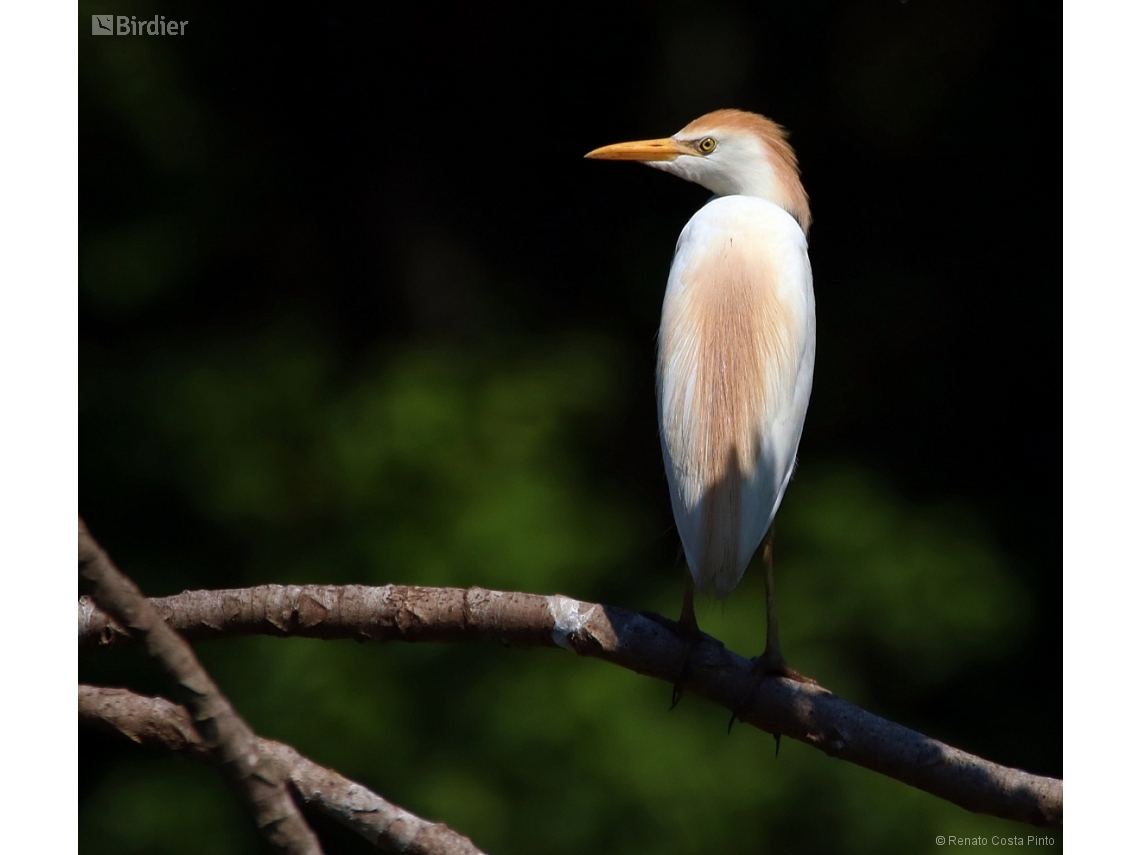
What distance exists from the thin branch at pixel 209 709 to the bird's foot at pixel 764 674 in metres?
0.47

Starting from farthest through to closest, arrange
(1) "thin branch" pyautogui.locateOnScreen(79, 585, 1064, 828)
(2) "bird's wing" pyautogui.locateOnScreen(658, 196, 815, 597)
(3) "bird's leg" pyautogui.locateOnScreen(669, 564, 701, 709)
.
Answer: (2) "bird's wing" pyautogui.locateOnScreen(658, 196, 815, 597)
(3) "bird's leg" pyautogui.locateOnScreen(669, 564, 701, 709)
(1) "thin branch" pyautogui.locateOnScreen(79, 585, 1064, 828)

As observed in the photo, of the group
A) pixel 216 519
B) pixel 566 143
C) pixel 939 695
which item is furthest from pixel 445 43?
pixel 939 695

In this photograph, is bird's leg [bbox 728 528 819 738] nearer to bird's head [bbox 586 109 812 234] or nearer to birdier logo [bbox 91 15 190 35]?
bird's head [bbox 586 109 812 234]

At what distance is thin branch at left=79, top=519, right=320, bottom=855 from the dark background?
1184 mm

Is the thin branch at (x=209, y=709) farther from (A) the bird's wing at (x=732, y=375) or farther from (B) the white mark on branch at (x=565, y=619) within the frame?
(A) the bird's wing at (x=732, y=375)

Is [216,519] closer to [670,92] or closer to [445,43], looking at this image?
[445,43]

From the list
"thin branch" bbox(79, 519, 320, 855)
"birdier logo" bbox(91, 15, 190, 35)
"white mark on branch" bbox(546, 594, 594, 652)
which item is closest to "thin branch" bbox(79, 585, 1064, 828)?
"white mark on branch" bbox(546, 594, 594, 652)

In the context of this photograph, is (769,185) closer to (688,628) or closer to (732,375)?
(732,375)

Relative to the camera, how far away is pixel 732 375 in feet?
4.40

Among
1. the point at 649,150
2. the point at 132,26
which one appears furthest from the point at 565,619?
the point at 132,26

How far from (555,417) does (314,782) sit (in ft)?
4.48

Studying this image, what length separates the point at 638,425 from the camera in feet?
8.28

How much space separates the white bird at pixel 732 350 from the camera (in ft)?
4.07

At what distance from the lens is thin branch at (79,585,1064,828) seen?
1010mm
